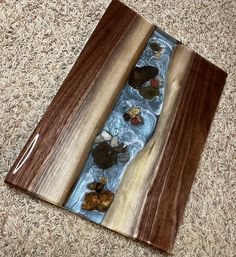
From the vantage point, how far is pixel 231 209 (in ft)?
3.38

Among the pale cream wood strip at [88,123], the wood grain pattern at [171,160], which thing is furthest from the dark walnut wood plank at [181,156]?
the pale cream wood strip at [88,123]

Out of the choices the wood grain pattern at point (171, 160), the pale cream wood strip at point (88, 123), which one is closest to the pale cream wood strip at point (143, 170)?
the wood grain pattern at point (171, 160)

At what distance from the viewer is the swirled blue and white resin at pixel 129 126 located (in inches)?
31.9

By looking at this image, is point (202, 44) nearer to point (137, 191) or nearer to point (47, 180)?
point (137, 191)

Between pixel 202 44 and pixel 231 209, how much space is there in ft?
1.68

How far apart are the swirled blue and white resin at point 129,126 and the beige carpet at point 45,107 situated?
53mm

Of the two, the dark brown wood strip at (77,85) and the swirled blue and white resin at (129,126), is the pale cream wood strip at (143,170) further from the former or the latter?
the dark brown wood strip at (77,85)

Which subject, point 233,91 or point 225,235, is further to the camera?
point 233,91

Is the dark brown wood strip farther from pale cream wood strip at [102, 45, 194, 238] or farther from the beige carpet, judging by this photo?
pale cream wood strip at [102, 45, 194, 238]

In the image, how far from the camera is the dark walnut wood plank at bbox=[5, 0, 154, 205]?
2.55 feet

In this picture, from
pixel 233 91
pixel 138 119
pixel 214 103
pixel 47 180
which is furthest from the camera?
pixel 233 91

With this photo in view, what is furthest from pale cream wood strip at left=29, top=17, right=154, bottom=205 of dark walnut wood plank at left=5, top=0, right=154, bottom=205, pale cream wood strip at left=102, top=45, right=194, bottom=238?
pale cream wood strip at left=102, top=45, right=194, bottom=238

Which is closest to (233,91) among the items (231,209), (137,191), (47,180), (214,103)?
(214,103)

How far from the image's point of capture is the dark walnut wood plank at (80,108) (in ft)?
2.55
